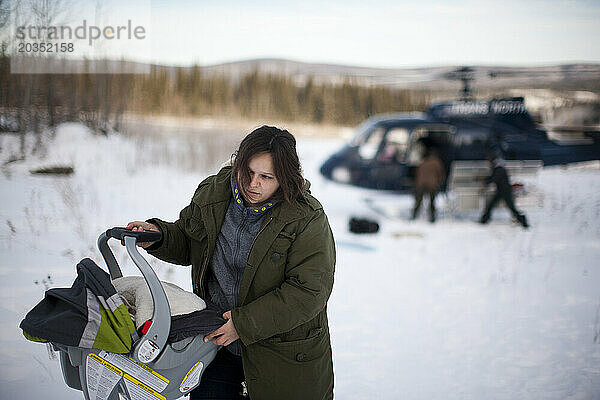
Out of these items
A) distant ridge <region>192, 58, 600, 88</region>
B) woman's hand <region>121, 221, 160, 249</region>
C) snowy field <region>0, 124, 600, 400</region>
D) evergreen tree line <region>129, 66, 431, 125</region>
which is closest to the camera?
woman's hand <region>121, 221, 160, 249</region>

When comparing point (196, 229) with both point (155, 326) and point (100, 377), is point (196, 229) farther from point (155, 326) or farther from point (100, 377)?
point (100, 377)

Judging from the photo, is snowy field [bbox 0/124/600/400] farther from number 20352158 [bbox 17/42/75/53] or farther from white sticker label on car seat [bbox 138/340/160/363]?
white sticker label on car seat [bbox 138/340/160/363]

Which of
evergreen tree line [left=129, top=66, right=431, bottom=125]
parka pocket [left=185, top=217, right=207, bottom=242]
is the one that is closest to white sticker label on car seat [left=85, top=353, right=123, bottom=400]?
parka pocket [left=185, top=217, right=207, bottom=242]

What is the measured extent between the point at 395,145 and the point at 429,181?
0.67 m

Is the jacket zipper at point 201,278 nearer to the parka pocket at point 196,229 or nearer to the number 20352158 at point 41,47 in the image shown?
the parka pocket at point 196,229

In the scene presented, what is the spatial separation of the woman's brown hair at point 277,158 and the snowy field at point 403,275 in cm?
154

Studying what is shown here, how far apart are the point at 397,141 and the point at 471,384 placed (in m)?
4.86

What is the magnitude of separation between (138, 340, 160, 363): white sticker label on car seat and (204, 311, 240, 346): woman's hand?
0.15m

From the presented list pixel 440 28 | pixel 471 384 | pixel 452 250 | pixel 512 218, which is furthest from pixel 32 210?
pixel 512 218

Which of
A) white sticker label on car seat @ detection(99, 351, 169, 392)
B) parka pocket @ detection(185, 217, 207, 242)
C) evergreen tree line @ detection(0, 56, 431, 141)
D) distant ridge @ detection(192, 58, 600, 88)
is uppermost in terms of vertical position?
distant ridge @ detection(192, 58, 600, 88)

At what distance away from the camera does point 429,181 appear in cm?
705

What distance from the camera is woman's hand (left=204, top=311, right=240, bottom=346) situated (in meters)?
1.46

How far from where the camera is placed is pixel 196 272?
1.62m

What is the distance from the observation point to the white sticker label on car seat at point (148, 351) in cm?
137
